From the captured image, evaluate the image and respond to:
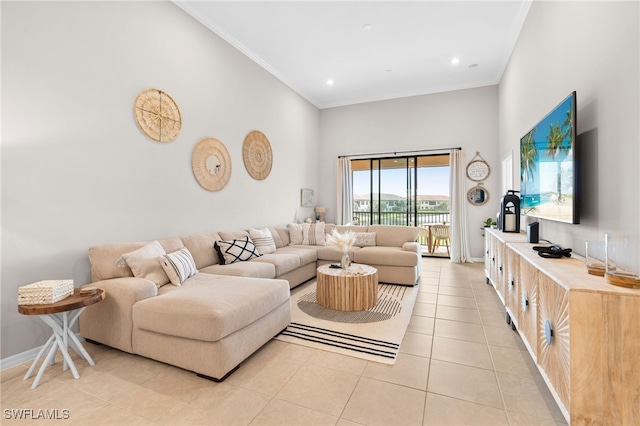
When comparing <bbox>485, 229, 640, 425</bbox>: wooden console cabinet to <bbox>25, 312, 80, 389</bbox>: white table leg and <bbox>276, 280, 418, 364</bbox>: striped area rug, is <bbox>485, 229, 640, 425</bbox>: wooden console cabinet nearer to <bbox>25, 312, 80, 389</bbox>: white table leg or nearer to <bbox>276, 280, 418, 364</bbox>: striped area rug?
<bbox>276, 280, 418, 364</bbox>: striped area rug

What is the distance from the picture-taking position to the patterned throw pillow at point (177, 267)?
2.68 meters

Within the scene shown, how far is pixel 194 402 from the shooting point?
1.77 metres


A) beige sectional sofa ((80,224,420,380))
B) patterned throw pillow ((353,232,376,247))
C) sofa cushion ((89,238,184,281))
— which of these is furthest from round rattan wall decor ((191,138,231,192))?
patterned throw pillow ((353,232,376,247))

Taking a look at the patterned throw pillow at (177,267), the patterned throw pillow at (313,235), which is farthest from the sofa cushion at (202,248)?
the patterned throw pillow at (313,235)

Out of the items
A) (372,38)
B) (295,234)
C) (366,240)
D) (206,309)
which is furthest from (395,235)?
(206,309)

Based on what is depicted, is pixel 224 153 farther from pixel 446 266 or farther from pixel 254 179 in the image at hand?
pixel 446 266

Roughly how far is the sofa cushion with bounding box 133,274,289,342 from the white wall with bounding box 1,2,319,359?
0.94 m

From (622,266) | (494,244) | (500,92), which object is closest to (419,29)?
(500,92)

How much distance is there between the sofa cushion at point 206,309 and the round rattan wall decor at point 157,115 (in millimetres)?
1787

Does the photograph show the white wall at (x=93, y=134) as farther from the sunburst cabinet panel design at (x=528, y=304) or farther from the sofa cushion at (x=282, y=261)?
the sunburst cabinet panel design at (x=528, y=304)

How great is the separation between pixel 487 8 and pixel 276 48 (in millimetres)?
2871

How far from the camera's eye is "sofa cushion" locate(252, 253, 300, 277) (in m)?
3.69

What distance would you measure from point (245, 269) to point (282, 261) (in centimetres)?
64

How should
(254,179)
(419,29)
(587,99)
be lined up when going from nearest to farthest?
(587,99), (419,29), (254,179)
